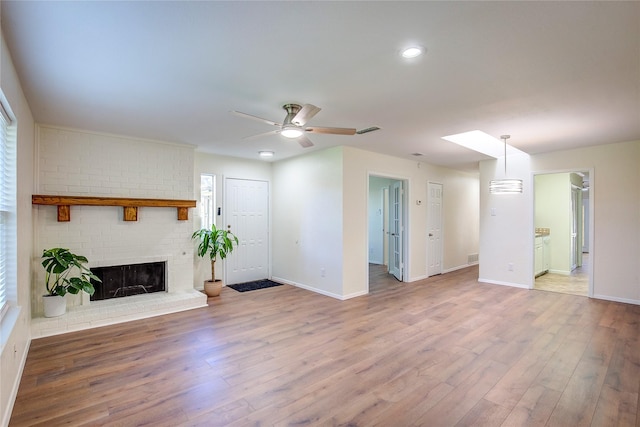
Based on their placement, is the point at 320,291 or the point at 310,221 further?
the point at 310,221

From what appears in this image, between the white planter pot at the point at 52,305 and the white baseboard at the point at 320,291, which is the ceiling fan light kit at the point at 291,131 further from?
the white planter pot at the point at 52,305

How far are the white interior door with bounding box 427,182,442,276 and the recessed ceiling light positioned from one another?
491 centimetres

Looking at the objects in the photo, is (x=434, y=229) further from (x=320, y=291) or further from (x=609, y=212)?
(x=320, y=291)

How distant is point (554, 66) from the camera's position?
2330 mm

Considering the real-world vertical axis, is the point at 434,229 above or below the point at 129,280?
above

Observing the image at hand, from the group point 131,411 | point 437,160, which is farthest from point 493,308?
point 131,411

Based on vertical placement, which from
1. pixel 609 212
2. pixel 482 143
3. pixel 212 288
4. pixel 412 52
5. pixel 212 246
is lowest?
pixel 212 288

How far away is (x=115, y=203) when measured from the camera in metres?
4.35

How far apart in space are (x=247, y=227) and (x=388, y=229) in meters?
3.24

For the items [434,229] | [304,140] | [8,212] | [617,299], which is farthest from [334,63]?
[617,299]

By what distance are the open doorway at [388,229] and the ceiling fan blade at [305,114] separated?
289cm

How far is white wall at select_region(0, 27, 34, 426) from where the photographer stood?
6.74ft

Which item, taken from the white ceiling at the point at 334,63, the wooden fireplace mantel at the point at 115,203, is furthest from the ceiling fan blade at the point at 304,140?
the wooden fireplace mantel at the point at 115,203

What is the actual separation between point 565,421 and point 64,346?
4408 mm
